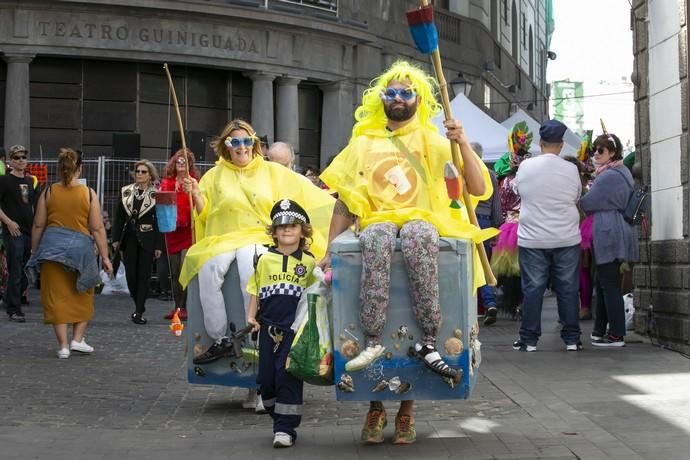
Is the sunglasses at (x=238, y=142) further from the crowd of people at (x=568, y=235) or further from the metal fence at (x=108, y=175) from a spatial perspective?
the metal fence at (x=108, y=175)

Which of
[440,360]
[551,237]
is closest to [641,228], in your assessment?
[551,237]

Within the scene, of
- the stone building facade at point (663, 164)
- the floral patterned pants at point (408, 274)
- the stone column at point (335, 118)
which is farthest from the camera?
the stone column at point (335, 118)

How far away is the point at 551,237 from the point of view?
11570 mm

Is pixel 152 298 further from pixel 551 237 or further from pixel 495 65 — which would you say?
pixel 495 65

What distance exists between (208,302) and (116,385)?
1.81m

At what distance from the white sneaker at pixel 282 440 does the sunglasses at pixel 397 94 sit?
6.12 feet

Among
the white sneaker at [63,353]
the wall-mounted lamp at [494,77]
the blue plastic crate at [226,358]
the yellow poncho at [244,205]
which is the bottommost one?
the white sneaker at [63,353]

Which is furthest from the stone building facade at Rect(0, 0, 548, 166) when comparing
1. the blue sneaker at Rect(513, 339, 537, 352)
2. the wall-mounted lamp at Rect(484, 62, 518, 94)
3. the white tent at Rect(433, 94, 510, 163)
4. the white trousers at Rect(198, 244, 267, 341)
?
the white trousers at Rect(198, 244, 267, 341)

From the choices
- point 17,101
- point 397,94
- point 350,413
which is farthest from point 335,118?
point 397,94

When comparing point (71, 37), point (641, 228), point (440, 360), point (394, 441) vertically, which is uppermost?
point (71, 37)

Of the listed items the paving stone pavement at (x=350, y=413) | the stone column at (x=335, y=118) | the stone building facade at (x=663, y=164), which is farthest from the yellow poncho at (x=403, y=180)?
the stone column at (x=335, y=118)

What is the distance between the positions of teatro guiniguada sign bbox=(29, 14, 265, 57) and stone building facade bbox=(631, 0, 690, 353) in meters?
17.3

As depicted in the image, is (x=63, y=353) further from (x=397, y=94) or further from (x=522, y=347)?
(x=397, y=94)

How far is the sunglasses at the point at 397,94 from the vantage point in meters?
7.30
